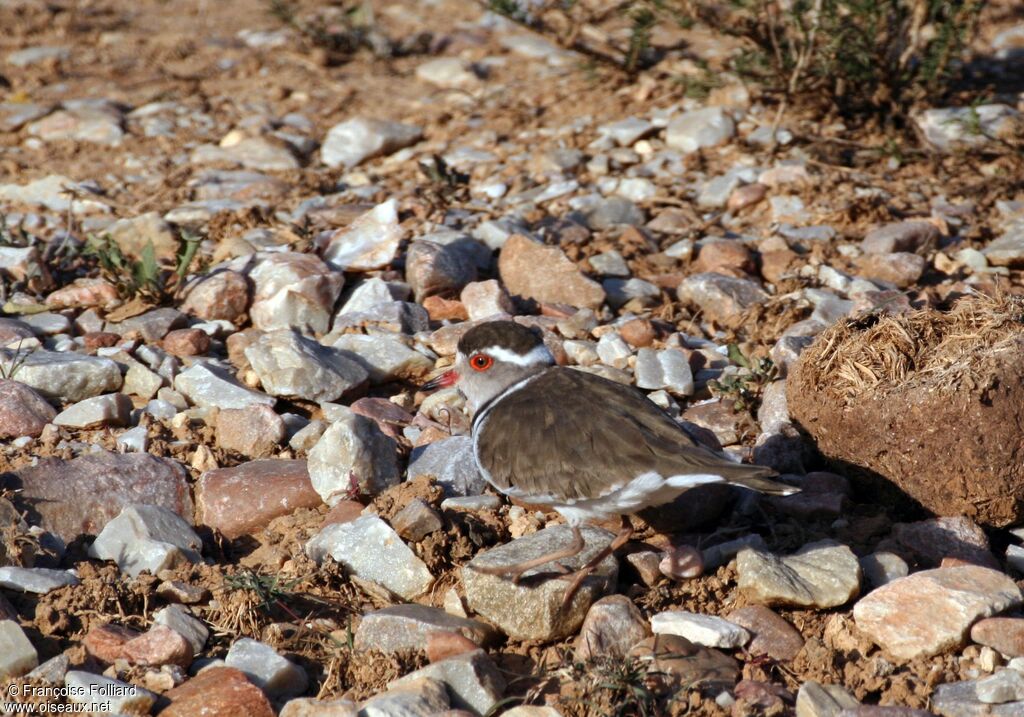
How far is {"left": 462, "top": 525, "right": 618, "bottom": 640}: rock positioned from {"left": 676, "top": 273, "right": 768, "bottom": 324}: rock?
2460mm

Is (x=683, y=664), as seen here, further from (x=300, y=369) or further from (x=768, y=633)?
(x=300, y=369)

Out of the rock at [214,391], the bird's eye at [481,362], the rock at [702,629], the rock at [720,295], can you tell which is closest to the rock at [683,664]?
the rock at [702,629]

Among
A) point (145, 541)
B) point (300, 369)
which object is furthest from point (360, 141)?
point (145, 541)

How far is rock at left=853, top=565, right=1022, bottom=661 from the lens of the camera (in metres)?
4.17

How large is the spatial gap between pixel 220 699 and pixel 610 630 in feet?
4.68

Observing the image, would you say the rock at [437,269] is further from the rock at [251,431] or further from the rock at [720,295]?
the rock at [251,431]

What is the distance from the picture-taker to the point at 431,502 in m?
5.00

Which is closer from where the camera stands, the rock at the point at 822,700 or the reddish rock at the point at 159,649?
the rock at the point at 822,700

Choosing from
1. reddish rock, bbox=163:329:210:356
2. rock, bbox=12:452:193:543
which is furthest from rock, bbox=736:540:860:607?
reddish rock, bbox=163:329:210:356

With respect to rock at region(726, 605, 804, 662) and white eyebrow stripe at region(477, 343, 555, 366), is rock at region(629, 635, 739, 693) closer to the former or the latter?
rock at region(726, 605, 804, 662)

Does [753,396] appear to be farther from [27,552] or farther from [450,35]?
[450,35]

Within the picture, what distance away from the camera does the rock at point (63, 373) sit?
5758 millimetres

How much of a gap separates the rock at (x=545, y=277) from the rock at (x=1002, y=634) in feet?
10.3

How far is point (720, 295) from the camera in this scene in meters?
6.66
